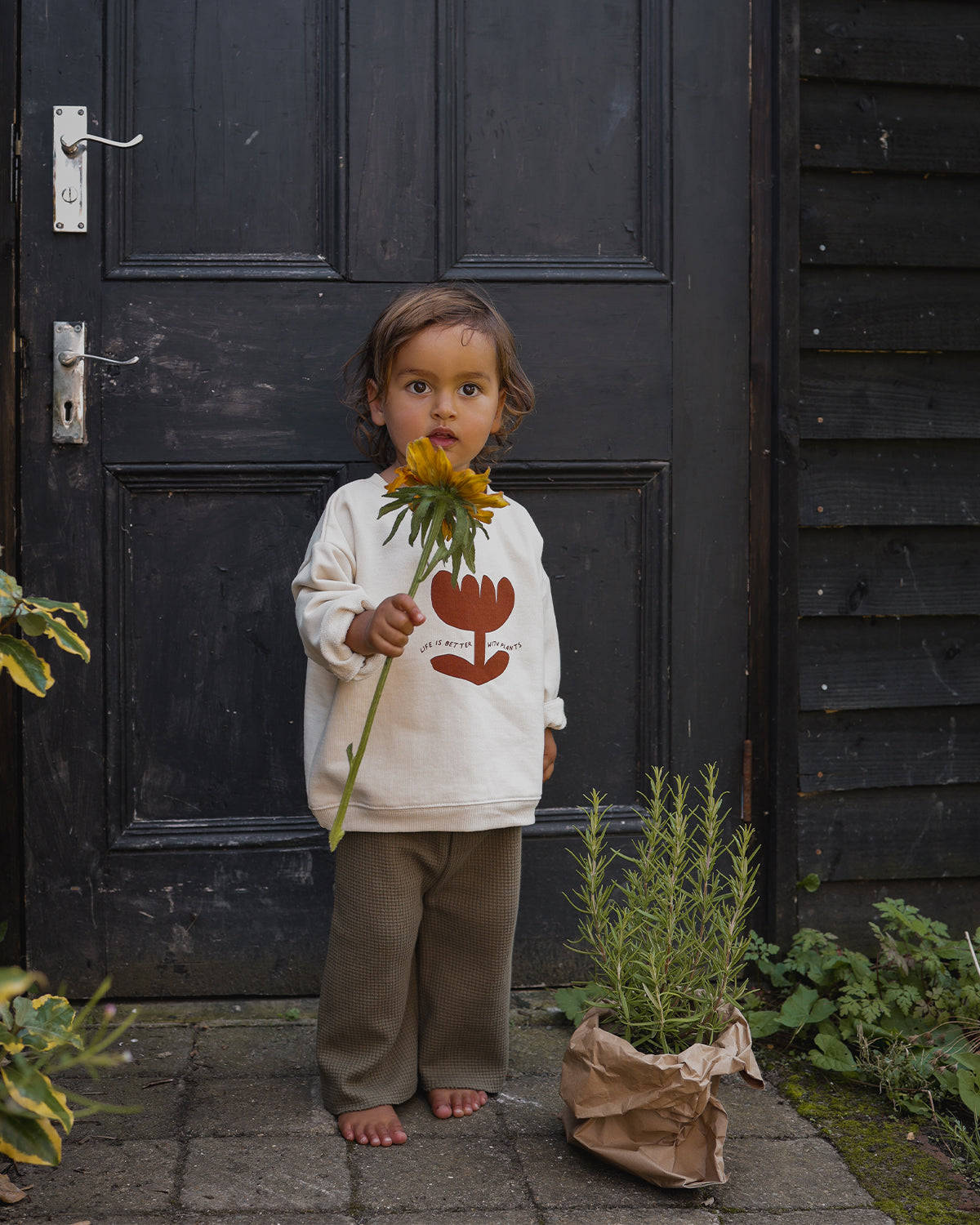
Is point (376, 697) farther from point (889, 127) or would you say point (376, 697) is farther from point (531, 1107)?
point (889, 127)

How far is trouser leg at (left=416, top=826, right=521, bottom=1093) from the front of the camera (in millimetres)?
2109

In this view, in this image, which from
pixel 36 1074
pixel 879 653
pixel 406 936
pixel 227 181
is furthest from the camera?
pixel 879 653

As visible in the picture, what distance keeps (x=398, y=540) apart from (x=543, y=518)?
600 mm

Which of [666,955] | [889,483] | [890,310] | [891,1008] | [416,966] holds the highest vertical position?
[890,310]

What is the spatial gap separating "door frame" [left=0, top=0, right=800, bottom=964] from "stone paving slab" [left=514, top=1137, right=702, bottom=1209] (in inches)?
34.9

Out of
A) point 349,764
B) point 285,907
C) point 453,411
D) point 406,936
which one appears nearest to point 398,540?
point 453,411

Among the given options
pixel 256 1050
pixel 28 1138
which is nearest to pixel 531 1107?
pixel 256 1050

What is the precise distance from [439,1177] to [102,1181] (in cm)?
53

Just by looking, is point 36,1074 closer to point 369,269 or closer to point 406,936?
point 406,936

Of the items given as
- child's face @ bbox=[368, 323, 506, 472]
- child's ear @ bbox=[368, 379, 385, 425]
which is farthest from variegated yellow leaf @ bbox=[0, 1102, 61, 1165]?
child's ear @ bbox=[368, 379, 385, 425]

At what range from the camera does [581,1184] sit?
1841 mm

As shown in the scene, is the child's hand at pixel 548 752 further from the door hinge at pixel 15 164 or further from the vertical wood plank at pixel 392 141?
the door hinge at pixel 15 164

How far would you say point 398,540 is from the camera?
203 centimetres

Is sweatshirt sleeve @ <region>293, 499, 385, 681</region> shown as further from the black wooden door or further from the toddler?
the black wooden door
